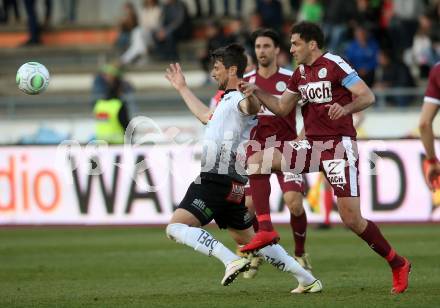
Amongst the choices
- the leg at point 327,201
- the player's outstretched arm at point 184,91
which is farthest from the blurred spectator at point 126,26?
the player's outstretched arm at point 184,91

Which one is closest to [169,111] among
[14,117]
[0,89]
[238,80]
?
[14,117]

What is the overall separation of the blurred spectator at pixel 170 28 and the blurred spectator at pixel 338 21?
12.6ft

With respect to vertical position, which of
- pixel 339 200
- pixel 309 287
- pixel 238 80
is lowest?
pixel 309 287

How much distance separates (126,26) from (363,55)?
6.64 metres

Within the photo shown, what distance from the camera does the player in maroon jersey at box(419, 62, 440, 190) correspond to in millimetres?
9508

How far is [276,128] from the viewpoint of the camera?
1249 cm

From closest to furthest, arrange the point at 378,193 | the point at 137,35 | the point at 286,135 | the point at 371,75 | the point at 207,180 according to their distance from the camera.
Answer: the point at 207,180 → the point at 286,135 → the point at 378,193 → the point at 371,75 → the point at 137,35

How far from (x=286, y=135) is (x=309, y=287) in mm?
2730

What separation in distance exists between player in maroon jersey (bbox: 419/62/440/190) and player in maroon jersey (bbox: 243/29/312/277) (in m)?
2.71

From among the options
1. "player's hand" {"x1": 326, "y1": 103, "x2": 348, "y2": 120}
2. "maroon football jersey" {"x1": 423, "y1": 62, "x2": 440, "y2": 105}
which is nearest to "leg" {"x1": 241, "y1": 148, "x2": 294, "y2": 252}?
"player's hand" {"x1": 326, "y1": 103, "x2": 348, "y2": 120}

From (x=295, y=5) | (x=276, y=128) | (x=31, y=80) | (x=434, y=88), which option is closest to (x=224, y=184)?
(x=434, y=88)

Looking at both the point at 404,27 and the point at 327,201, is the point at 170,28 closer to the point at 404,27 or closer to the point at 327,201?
the point at 404,27

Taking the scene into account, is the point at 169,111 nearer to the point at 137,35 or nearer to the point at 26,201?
the point at 137,35

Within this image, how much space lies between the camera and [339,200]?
1003 centimetres
